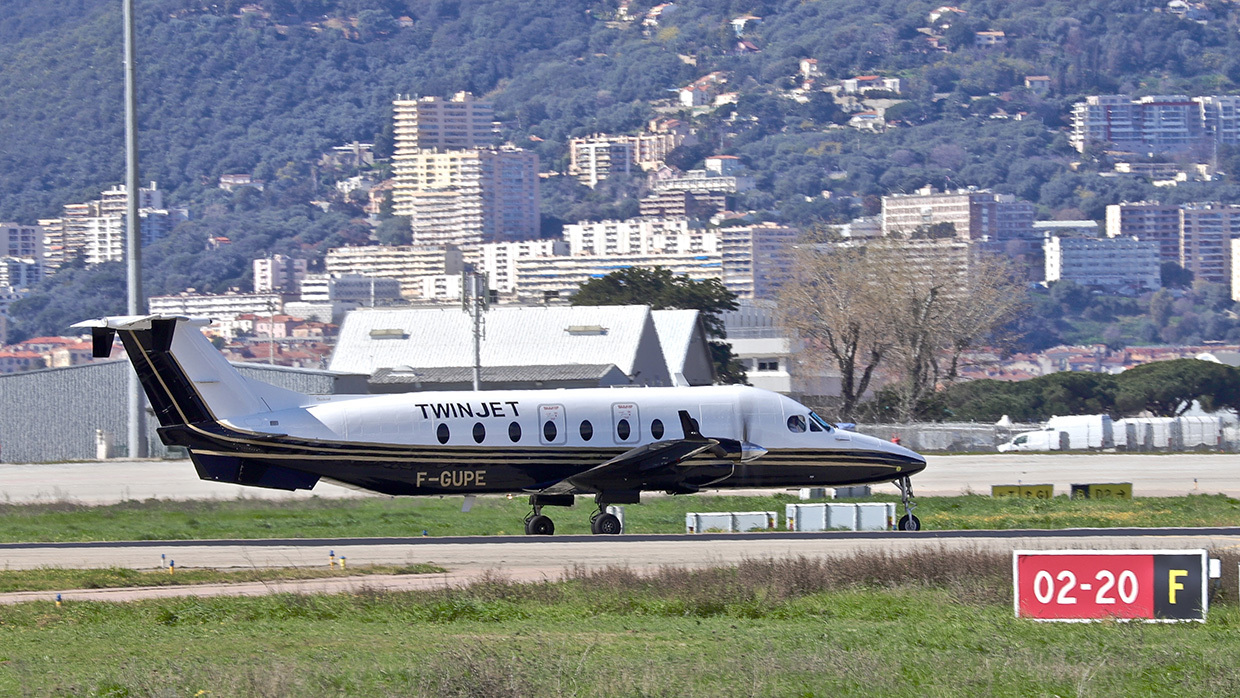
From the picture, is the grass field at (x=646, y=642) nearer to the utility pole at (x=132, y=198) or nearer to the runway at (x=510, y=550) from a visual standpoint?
the runway at (x=510, y=550)

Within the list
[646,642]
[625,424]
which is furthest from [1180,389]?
[646,642]

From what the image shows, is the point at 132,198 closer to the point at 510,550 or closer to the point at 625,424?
the point at 625,424

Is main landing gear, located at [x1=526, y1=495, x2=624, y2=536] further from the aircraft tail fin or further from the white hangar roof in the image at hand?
the white hangar roof

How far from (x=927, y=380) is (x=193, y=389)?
69.8 metres

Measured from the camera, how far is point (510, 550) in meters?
30.1

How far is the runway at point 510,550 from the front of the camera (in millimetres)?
25719

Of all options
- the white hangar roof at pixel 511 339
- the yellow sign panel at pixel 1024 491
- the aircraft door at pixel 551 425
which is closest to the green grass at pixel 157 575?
the aircraft door at pixel 551 425

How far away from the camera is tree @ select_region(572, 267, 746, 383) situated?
116 meters

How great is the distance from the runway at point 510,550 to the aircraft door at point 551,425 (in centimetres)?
199

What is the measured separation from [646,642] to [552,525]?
46.5 feet

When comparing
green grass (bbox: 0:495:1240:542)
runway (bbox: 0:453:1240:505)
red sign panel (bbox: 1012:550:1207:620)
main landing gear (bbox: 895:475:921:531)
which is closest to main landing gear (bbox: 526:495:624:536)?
green grass (bbox: 0:495:1240:542)

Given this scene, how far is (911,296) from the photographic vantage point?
98.6m

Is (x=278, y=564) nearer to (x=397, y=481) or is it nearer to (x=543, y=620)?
(x=397, y=481)

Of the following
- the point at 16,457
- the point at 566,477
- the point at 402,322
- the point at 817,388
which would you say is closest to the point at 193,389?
the point at 566,477
